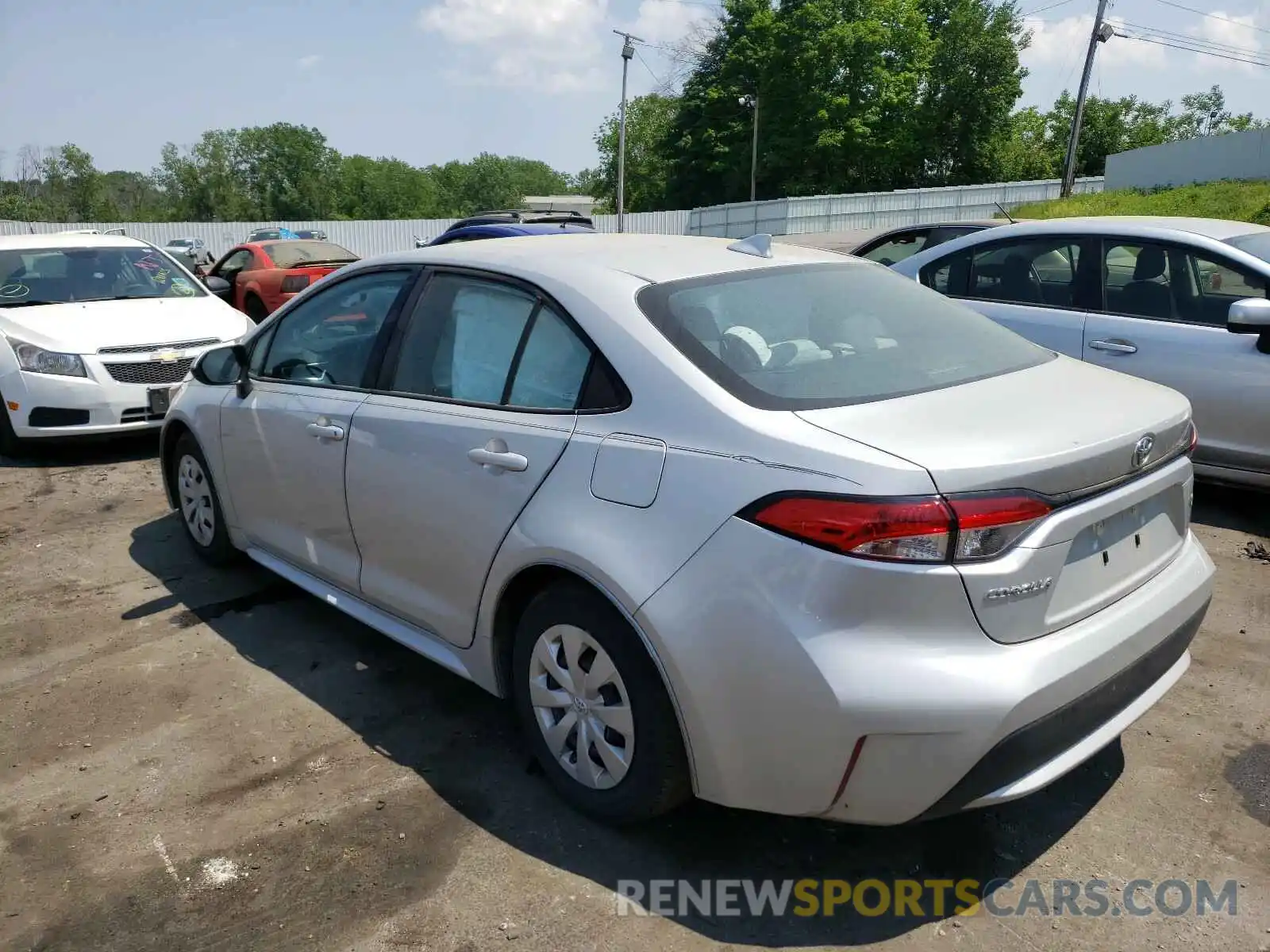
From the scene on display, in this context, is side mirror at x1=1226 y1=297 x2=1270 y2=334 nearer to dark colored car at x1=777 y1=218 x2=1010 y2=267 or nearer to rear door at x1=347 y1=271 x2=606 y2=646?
rear door at x1=347 y1=271 x2=606 y2=646

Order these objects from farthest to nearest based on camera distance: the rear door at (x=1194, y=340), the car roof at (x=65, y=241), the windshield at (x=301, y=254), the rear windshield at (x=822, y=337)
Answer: the windshield at (x=301, y=254), the car roof at (x=65, y=241), the rear door at (x=1194, y=340), the rear windshield at (x=822, y=337)

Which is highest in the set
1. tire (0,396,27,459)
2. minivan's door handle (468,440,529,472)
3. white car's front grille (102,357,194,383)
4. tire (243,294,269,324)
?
minivan's door handle (468,440,529,472)

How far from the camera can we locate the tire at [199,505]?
4.72 m

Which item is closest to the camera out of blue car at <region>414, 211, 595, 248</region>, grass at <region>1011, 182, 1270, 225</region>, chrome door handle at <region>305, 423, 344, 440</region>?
chrome door handle at <region>305, 423, 344, 440</region>

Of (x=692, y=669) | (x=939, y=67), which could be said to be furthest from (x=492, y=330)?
(x=939, y=67)

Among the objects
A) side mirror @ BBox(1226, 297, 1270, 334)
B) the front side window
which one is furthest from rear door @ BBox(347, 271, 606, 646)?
the front side window

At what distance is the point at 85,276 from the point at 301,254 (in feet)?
20.0

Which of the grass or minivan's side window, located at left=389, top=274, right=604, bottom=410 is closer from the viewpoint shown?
minivan's side window, located at left=389, top=274, right=604, bottom=410

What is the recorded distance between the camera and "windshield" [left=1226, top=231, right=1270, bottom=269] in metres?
5.38

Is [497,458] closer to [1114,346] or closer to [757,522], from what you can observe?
[757,522]

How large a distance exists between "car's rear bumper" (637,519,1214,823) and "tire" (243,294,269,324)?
40.5ft

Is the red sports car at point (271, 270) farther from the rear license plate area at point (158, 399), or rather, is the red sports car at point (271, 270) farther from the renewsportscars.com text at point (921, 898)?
the renewsportscars.com text at point (921, 898)

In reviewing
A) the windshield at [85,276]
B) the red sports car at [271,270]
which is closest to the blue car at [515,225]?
the red sports car at [271,270]

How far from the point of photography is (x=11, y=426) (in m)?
7.18
